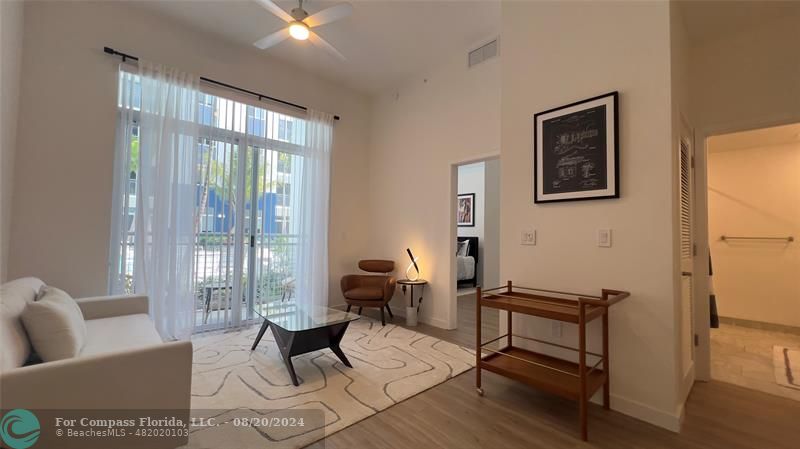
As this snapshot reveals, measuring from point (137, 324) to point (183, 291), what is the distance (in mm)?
1103

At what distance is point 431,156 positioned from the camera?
4387mm

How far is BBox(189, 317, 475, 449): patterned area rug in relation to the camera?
190 centimetres

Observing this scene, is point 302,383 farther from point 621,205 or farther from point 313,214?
point 621,205

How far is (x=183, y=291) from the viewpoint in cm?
346

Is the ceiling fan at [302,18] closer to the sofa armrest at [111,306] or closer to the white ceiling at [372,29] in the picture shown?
the white ceiling at [372,29]

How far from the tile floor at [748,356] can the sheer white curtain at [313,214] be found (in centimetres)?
424

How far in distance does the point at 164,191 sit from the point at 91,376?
2.48 meters

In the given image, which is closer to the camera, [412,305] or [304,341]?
[304,341]

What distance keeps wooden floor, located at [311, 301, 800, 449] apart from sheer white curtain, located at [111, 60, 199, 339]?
257cm

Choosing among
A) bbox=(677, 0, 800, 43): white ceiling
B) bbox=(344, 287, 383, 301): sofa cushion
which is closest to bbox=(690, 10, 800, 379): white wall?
bbox=(677, 0, 800, 43): white ceiling

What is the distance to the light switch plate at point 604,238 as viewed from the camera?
221cm

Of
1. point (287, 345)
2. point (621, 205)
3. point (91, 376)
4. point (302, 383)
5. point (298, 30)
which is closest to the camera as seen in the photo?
point (91, 376)

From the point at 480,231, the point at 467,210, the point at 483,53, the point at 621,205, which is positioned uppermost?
the point at 483,53

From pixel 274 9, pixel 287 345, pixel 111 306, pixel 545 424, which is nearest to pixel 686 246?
pixel 545 424
